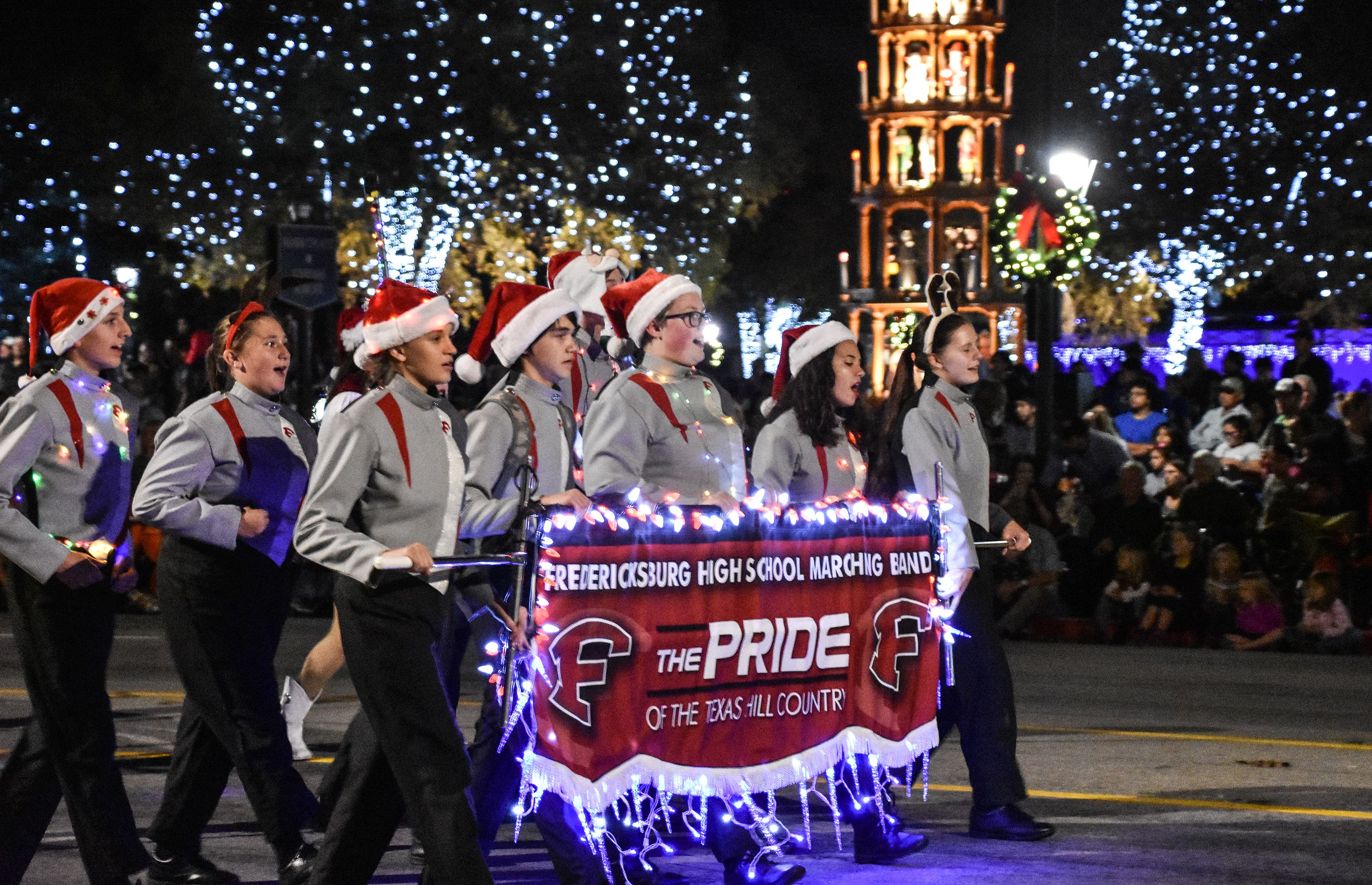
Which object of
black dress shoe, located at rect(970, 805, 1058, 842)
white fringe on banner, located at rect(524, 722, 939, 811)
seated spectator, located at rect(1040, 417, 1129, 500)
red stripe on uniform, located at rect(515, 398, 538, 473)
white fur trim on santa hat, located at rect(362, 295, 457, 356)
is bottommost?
black dress shoe, located at rect(970, 805, 1058, 842)

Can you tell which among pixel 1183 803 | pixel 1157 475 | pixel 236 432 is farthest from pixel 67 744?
pixel 1157 475

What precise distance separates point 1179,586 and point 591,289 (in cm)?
664

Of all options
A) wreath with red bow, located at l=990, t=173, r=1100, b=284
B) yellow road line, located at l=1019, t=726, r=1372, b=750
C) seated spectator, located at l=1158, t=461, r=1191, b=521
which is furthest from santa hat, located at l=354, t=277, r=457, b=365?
wreath with red bow, located at l=990, t=173, r=1100, b=284

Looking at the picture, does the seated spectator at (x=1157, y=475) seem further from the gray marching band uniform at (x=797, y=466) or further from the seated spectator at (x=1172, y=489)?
the gray marching band uniform at (x=797, y=466)

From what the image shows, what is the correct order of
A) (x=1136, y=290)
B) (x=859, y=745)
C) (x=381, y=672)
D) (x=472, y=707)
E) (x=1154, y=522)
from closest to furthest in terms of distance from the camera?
(x=381, y=672)
(x=859, y=745)
(x=472, y=707)
(x=1154, y=522)
(x=1136, y=290)

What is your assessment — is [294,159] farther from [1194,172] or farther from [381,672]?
[381,672]

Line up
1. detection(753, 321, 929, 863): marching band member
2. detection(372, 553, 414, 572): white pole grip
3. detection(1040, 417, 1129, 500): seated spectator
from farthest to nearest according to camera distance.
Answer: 1. detection(1040, 417, 1129, 500): seated spectator
2. detection(753, 321, 929, 863): marching band member
3. detection(372, 553, 414, 572): white pole grip

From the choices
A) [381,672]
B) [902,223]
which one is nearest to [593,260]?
[381,672]

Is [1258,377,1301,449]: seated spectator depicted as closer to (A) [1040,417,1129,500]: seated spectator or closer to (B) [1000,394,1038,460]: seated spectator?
(A) [1040,417,1129,500]: seated spectator

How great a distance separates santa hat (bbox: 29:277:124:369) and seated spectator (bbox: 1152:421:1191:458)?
1105 cm

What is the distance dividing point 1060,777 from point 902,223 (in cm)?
5200

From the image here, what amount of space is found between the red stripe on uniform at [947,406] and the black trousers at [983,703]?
1.92ft

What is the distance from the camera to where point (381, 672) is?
555 centimetres

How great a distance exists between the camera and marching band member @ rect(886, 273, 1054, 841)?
743 centimetres
